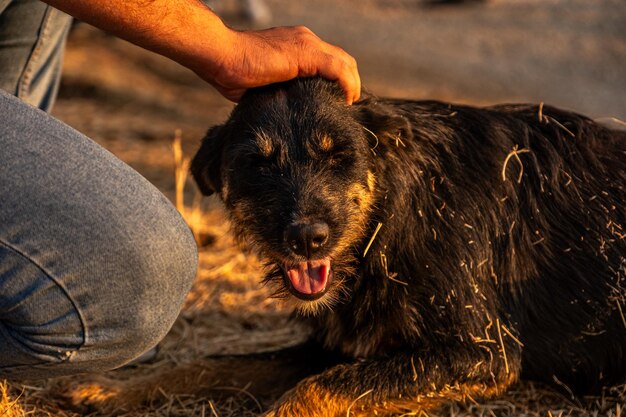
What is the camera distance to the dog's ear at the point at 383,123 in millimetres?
3686

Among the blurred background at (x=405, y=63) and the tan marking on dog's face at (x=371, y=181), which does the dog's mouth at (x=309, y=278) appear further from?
the blurred background at (x=405, y=63)

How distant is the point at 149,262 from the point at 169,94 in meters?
7.08

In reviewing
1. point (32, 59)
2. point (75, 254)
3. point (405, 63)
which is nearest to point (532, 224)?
point (75, 254)

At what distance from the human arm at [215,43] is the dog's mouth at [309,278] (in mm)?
714

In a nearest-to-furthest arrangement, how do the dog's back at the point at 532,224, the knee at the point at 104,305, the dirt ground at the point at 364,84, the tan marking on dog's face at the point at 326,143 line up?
the knee at the point at 104,305 → the tan marking on dog's face at the point at 326,143 → the dog's back at the point at 532,224 → the dirt ground at the point at 364,84

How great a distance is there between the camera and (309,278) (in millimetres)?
3672

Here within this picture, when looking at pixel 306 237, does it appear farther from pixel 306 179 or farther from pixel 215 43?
pixel 215 43

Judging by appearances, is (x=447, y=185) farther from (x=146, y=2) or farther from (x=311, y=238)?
(x=146, y=2)

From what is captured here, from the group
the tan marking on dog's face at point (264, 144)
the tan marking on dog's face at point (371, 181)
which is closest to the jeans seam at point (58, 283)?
the tan marking on dog's face at point (264, 144)

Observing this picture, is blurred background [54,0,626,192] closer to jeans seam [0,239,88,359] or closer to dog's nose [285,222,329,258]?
dog's nose [285,222,329,258]

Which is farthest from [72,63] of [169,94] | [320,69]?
[320,69]

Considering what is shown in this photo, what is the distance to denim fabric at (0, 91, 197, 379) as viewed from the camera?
9.60 feet

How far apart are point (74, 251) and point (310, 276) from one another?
1079mm

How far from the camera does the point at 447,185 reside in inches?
151
